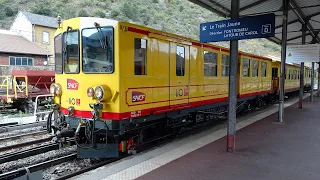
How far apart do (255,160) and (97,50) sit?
13.7 ft

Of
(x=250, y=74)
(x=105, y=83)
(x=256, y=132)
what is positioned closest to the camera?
(x=105, y=83)

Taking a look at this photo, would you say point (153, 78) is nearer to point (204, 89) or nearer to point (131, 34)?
point (131, 34)

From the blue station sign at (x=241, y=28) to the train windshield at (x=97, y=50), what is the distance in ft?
7.78

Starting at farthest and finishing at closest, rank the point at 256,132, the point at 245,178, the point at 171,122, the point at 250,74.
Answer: the point at 250,74
the point at 256,132
the point at 171,122
the point at 245,178

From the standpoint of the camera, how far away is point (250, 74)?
13133 mm

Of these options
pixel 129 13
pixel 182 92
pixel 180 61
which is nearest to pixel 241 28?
pixel 180 61

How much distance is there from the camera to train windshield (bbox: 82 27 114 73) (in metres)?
5.96

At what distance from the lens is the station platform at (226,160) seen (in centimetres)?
503

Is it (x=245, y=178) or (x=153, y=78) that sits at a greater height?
(x=153, y=78)

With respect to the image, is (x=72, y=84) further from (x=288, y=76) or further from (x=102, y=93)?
(x=288, y=76)

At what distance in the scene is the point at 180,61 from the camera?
7.88m

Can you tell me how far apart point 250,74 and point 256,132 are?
5.05 meters

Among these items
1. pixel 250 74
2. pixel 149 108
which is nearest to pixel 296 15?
pixel 250 74

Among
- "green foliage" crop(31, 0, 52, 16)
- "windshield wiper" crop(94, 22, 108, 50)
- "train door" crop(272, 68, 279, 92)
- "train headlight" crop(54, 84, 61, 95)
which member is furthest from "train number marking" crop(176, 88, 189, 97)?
"green foliage" crop(31, 0, 52, 16)
